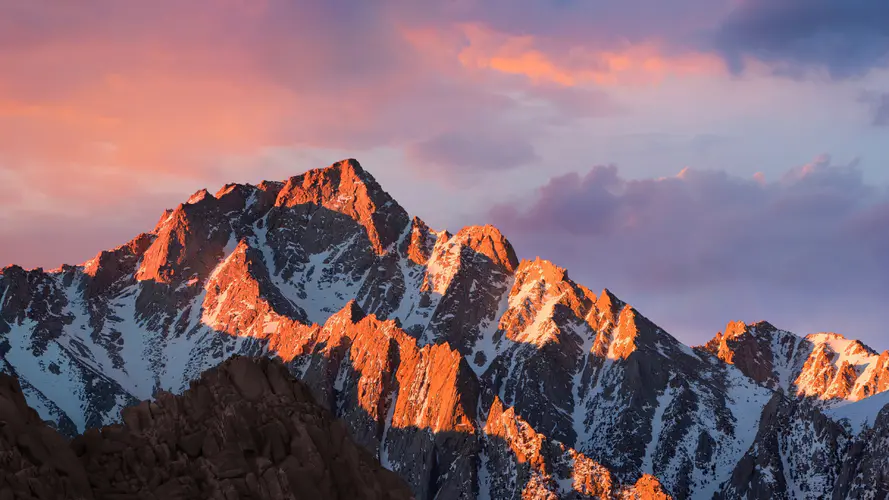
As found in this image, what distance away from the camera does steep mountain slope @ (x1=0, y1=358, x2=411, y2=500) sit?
69.2m

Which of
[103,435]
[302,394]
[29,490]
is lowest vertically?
[29,490]

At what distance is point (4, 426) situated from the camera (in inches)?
2697

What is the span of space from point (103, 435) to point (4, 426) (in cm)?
931

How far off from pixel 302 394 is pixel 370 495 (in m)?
11.2

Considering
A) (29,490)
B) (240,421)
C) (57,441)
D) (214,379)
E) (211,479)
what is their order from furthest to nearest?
(214,379)
(240,421)
(211,479)
(57,441)
(29,490)

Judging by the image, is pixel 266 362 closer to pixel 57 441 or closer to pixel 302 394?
pixel 302 394

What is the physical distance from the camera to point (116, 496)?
71.6 m

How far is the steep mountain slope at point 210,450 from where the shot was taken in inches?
2724

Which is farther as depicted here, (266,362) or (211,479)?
(266,362)

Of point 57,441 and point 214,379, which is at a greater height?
point 214,379

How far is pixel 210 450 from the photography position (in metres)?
78.5

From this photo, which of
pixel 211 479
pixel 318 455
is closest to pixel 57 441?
pixel 211 479

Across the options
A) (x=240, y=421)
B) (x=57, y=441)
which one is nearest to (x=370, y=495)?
(x=240, y=421)

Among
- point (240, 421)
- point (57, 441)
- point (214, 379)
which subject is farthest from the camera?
point (214, 379)
